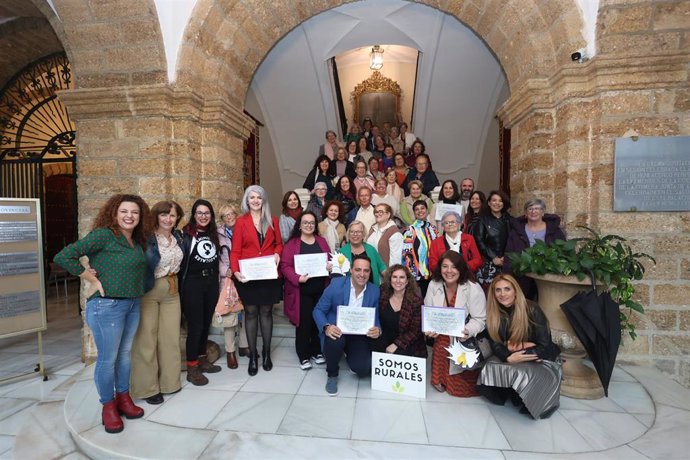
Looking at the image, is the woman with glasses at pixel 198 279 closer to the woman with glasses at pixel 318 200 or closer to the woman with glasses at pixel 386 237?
the woman with glasses at pixel 386 237

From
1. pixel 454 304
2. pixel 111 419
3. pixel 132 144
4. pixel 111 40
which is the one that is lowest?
pixel 111 419

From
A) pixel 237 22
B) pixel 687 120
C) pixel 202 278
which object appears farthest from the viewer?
pixel 237 22

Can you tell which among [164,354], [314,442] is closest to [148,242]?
[164,354]

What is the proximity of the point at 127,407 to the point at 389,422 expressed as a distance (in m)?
1.89

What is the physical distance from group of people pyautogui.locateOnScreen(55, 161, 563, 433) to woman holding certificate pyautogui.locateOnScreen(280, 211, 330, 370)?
12 millimetres

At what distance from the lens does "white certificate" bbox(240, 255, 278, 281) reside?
3.11 m

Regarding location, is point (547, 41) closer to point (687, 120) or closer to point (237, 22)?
point (687, 120)

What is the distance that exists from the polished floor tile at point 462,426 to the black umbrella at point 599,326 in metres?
0.93

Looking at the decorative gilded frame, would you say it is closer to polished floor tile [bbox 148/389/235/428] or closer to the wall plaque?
the wall plaque

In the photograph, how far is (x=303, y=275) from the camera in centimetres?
324

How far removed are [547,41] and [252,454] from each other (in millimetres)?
4659

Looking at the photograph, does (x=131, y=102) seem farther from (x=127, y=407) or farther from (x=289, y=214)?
(x=127, y=407)

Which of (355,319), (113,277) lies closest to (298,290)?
(355,319)

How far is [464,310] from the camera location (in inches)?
110
